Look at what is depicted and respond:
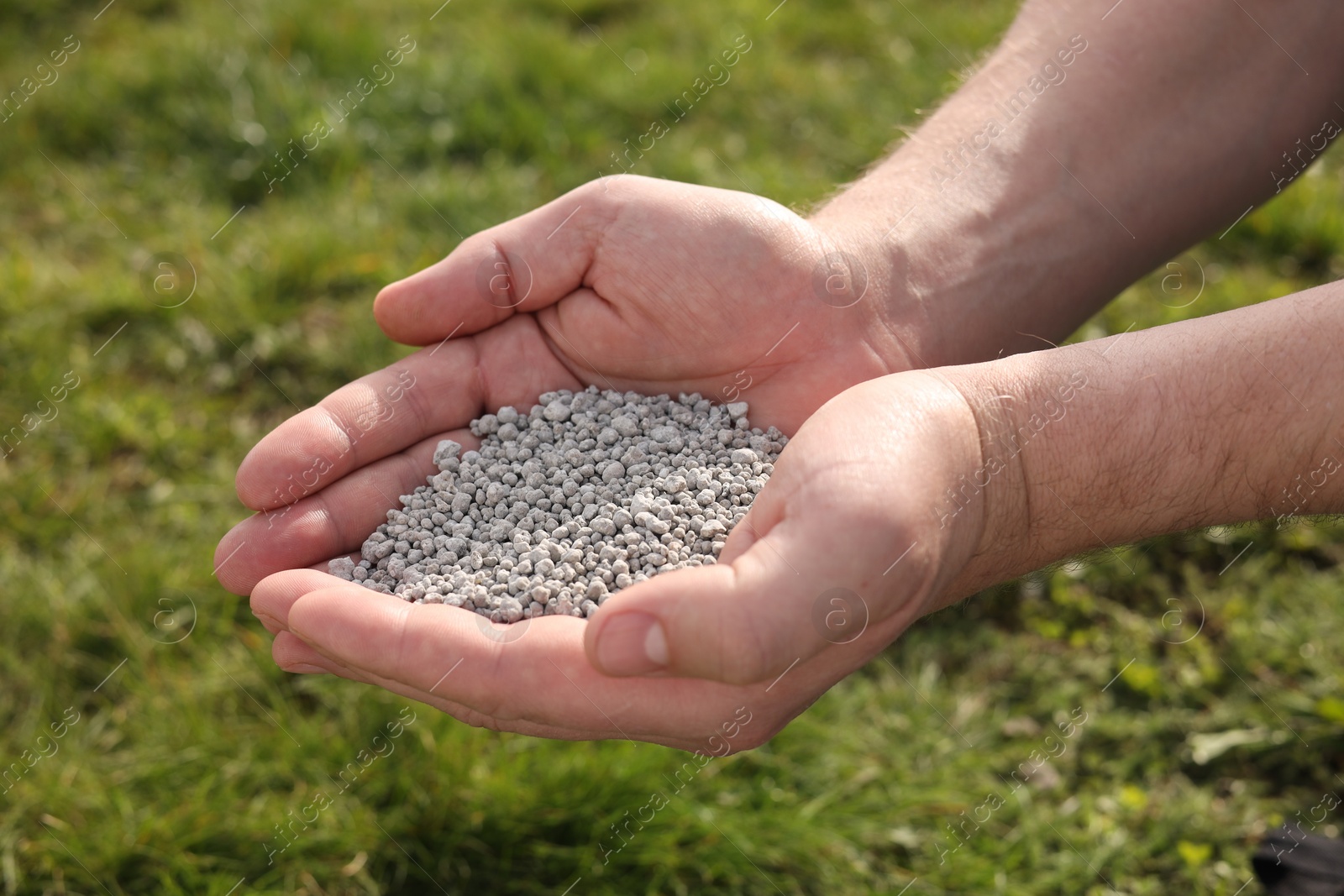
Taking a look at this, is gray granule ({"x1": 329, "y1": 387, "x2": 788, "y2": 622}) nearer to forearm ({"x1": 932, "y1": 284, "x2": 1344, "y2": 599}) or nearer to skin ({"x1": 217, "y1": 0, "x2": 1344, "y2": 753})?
skin ({"x1": 217, "y1": 0, "x2": 1344, "y2": 753})

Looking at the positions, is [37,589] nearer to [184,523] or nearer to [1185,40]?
[184,523]

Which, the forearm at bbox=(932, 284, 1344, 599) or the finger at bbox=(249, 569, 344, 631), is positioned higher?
the finger at bbox=(249, 569, 344, 631)

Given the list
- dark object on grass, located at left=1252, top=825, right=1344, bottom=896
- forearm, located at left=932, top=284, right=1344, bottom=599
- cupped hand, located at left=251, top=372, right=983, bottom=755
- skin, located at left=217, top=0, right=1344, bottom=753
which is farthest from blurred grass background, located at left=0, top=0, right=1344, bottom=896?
cupped hand, located at left=251, top=372, right=983, bottom=755

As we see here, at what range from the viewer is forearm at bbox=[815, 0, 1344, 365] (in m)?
2.56

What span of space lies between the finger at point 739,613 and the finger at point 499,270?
1.05m

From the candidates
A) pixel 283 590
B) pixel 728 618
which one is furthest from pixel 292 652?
pixel 728 618

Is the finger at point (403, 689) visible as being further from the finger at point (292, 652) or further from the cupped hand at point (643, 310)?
the cupped hand at point (643, 310)

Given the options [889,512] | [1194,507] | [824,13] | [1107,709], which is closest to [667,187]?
[889,512]

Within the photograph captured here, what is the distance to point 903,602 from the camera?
70.0 inches

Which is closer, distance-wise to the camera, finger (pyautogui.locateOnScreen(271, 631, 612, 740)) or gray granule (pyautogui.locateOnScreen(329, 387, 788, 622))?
finger (pyautogui.locateOnScreen(271, 631, 612, 740))

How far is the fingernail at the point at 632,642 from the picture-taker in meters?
1.60

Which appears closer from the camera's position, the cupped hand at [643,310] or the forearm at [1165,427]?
the forearm at [1165,427]

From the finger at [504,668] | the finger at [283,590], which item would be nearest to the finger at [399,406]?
the finger at [283,590]

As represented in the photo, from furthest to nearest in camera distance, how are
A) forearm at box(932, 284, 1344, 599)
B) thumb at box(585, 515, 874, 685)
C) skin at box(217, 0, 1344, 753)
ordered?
forearm at box(932, 284, 1344, 599), skin at box(217, 0, 1344, 753), thumb at box(585, 515, 874, 685)
